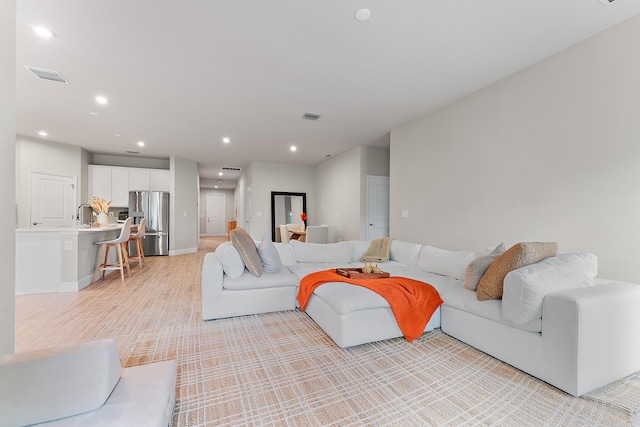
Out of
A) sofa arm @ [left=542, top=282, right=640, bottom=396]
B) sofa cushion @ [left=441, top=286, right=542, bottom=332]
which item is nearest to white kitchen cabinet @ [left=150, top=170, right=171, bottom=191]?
sofa cushion @ [left=441, top=286, right=542, bottom=332]

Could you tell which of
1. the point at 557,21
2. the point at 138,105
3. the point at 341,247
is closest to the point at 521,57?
the point at 557,21

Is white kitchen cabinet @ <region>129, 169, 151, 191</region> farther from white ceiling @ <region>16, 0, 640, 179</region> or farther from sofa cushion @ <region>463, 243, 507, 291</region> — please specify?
sofa cushion @ <region>463, 243, 507, 291</region>

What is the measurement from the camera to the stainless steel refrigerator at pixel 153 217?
7.00 metres

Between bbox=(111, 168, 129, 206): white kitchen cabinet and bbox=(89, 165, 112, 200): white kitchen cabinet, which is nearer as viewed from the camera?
bbox=(89, 165, 112, 200): white kitchen cabinet

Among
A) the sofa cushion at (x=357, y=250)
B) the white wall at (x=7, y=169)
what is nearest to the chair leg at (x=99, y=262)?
the white wall at (x=7, y=169)

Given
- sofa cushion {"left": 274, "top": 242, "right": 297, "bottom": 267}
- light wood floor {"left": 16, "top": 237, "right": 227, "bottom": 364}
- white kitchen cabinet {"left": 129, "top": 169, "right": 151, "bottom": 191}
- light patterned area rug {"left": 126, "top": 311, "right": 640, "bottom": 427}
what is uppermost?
white kitchen cabinet {"left": 129, "top": 169, "right": 151, "bottom": 191}

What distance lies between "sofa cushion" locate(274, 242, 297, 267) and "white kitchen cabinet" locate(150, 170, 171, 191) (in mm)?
5477

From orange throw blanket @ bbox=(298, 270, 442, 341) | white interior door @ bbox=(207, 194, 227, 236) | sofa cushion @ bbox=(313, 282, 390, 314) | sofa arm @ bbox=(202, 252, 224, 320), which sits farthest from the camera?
white interior door @ bbox=(207, 194, 227, 236)

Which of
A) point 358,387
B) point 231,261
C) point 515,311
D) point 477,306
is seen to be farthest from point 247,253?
point 515,311

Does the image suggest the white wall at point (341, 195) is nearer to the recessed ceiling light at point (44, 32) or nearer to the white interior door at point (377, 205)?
the white interior door at point (377, 205)

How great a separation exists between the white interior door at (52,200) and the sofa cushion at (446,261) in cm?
786

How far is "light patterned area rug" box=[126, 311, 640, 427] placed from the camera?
143 cm

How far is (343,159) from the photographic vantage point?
6.80m

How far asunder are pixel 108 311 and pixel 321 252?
8.67 feet
